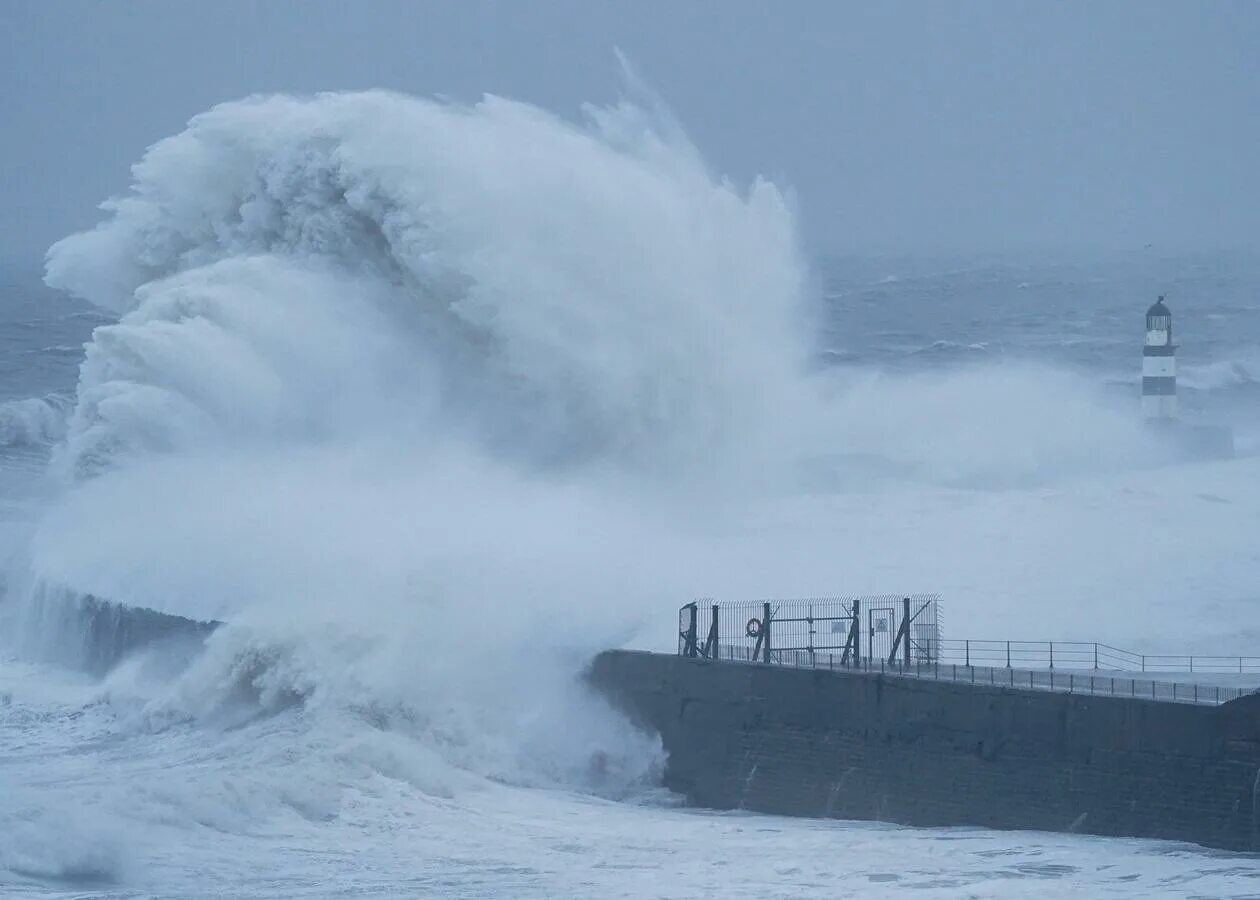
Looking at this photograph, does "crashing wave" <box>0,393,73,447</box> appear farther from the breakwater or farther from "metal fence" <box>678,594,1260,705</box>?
the breakwater

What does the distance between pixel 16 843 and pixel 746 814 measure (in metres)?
5.50

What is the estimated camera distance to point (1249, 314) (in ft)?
151

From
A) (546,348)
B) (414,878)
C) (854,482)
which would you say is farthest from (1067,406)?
(414,878)

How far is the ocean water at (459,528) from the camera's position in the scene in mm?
12078

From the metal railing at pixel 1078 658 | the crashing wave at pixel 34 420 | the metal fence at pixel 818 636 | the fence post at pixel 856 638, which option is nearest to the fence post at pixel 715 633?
the metal fence at pixel 818 636

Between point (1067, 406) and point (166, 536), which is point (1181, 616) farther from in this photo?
point (1067, 406)

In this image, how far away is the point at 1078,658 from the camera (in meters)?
16.2

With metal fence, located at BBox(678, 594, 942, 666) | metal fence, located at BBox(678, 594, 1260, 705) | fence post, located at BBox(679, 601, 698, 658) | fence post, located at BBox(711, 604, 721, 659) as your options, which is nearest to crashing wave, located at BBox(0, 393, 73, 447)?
metal fence, located at BBox(678, 594, 1260, 705)

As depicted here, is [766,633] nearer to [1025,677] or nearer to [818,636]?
[818,636]

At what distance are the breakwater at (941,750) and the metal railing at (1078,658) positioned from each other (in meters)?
1.40

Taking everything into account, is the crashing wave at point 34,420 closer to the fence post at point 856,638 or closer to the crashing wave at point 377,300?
the crashing wave at point 377,300

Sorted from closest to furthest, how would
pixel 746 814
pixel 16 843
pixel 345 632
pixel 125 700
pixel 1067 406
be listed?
pixel 16 843 < pixel 746 814 < pixel 345 632 < pixel 125 700 < pixel 1067 406

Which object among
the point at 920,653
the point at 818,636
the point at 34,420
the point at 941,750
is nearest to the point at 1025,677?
the point at 941,750

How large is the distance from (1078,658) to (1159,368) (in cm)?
1068
